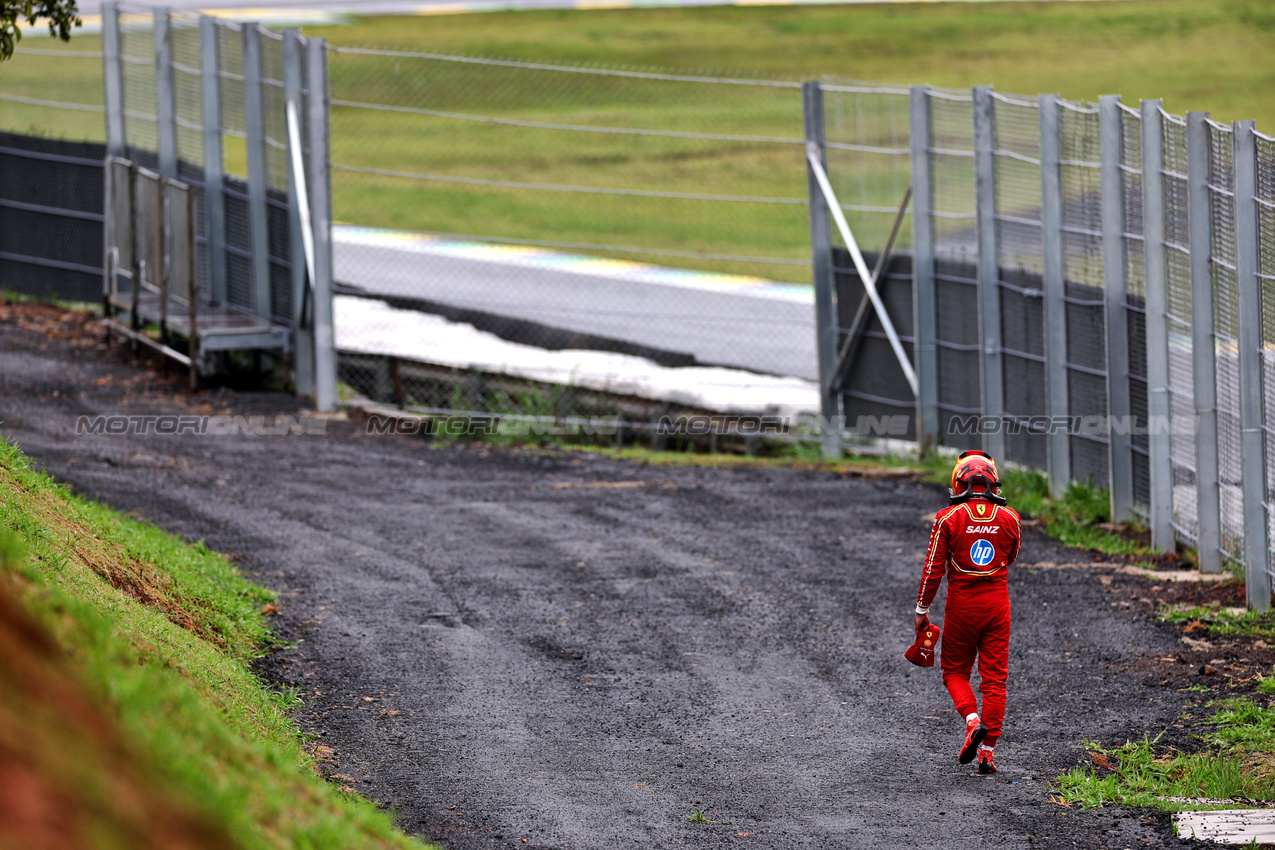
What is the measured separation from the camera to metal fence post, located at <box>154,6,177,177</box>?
16.3m

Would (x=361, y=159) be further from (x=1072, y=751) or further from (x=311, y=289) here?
(x=1072, y=751)

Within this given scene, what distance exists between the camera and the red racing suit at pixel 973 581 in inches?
277

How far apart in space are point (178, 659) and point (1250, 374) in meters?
6.18

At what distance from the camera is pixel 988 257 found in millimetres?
12133

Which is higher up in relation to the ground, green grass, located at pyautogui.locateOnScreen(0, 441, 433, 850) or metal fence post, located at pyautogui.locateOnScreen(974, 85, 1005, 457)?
metal fence post, located at pyautogui.locateOnScreen(974, 85, 1005, 457)

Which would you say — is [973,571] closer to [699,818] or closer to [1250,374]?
[699,818]

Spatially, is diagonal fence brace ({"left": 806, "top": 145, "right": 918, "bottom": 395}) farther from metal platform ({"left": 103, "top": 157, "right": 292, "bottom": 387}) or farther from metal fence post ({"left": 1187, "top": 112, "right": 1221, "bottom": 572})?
metal platform ({"left": 103, "top": 157, "right": 292, "bottom": 387})

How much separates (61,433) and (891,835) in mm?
9405

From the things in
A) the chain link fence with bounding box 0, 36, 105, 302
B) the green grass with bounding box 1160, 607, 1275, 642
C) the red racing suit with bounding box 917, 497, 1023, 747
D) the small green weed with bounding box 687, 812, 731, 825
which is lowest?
the small green weed with bounding box 687, 812, 731, 825

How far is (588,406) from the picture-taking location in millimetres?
14289

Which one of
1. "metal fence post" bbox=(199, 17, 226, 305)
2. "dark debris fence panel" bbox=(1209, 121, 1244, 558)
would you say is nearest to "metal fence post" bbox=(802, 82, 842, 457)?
"dark debris fence panel" bbox=(1209, 121, 1244, 558)

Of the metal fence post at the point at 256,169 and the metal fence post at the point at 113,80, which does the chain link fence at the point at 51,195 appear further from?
the metal fence post at the point at 256,169

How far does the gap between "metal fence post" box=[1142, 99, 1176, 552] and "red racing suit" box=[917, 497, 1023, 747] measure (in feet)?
11.4

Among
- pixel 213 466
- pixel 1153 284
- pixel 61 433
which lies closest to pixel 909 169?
pixel 1153 284
